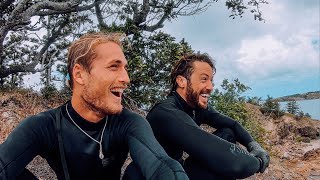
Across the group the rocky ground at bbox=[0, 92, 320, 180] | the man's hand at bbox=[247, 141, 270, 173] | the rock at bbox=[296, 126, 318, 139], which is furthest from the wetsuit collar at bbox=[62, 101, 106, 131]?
the rock at bbox=[296, 126, 318, 139]

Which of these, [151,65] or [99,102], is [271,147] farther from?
[99,102]

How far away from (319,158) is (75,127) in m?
10.6

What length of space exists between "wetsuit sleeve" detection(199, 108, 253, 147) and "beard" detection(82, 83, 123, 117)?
64.1 inches

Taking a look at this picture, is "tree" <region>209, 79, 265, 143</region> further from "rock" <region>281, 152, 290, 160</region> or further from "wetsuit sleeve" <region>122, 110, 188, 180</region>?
"wetsuit sleeve" <region>122, 110, 188, 180</region>

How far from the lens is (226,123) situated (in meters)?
4.00

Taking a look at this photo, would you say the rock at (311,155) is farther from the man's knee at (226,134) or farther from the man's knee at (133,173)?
the man's knee at (133,173)

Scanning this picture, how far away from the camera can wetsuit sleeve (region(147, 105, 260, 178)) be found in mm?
2977

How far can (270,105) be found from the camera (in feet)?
61.2

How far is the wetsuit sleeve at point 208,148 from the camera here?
298 cm

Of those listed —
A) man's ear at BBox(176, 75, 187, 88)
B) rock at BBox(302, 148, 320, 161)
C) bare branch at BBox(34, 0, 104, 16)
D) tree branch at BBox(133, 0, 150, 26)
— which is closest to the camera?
man's ear at BBox(176, 75, 187, 88)

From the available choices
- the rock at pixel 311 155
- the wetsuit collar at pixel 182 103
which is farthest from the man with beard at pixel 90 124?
the rock at pixel 311 155

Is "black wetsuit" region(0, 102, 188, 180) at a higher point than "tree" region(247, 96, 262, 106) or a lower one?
higher

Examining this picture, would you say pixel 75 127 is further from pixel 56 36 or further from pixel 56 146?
pixel 56 36

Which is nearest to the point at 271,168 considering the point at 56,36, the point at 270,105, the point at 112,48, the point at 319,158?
the point at 319,158
